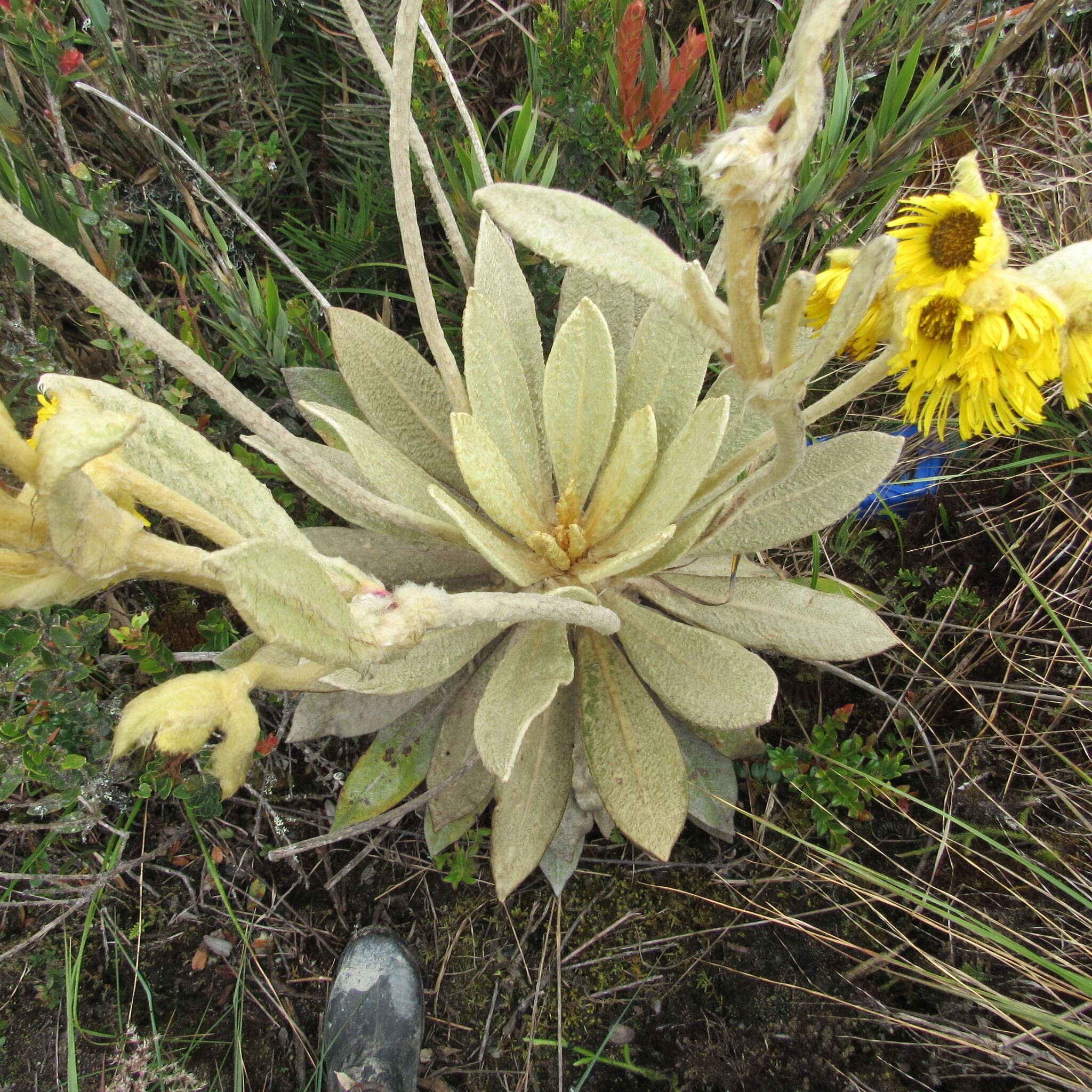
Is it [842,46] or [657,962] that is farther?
[657,962]

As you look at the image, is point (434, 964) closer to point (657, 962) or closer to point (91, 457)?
point (657, 962)

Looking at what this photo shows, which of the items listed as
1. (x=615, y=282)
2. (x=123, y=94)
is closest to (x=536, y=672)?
(x=615, y=282)

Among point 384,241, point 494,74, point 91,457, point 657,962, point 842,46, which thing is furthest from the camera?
point 494,74

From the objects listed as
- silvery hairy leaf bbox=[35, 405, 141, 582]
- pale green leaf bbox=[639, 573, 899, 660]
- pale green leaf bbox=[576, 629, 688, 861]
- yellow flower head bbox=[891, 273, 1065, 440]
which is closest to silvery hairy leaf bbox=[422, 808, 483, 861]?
pale green leaf bbox=[576, 629, 688, 861]

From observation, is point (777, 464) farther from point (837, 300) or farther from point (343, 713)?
point (343, 713)

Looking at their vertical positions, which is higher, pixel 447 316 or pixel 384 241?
pixel 384 241

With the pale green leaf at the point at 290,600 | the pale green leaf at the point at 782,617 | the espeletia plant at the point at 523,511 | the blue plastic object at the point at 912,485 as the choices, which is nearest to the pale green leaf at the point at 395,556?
the espeletia plant at the point at 523,511

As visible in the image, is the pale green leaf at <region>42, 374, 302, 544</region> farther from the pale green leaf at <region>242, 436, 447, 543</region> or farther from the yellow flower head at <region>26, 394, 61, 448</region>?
the pale green leaf at <region>242, 436, 447, 543</region>
